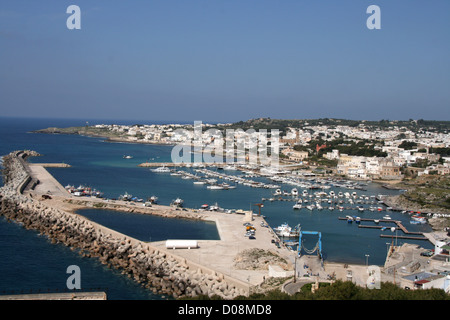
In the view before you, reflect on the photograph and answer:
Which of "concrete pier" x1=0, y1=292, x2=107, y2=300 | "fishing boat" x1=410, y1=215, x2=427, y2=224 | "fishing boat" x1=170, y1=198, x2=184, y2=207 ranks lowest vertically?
"fishing boat" x1=410, y1=215, x2=427, y2=224

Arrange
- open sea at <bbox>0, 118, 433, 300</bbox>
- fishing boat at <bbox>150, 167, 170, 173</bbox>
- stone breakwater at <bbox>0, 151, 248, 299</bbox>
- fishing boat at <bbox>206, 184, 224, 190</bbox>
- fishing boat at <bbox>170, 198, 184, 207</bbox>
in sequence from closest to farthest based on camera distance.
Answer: stone breakwater at <bbox>0, 151, 248, 299</bbox> → open sea at <bbox>0, 118, 433, 300</bbox> → fishing boat at <bbox>170, 198, 184, 207</bbox> → fishing boat at <bbox>206, 184, 224, 190</bbox> → fishing boat at <bbox>150, 167, 170, 173</bbox>

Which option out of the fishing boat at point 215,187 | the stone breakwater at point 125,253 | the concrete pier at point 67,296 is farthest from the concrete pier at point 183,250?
the fishing boat at point 215,187

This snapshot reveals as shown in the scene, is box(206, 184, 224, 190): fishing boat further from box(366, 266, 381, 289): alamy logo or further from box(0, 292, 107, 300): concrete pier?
box(0, 292, 107, 300): concrete pier

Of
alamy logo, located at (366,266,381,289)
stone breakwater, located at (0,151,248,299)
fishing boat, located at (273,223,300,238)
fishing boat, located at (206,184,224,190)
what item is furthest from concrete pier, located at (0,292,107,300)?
fishing boat, located at (206,184,224,190)

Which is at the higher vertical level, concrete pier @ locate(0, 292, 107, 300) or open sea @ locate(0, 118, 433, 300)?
concrete pier @ locate(0, 292, 107, 300)

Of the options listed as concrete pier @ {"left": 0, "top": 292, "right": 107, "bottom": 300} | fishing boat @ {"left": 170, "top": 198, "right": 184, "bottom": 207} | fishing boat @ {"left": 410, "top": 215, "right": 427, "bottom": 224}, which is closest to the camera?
concrete pier @ {"left": 0, "top": 292, "right": 107, "bottom": 300}

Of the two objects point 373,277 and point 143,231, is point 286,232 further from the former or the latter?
point 373,277

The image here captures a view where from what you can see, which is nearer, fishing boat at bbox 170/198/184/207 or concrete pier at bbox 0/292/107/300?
concrete pier at bbox 0/292/107/300
